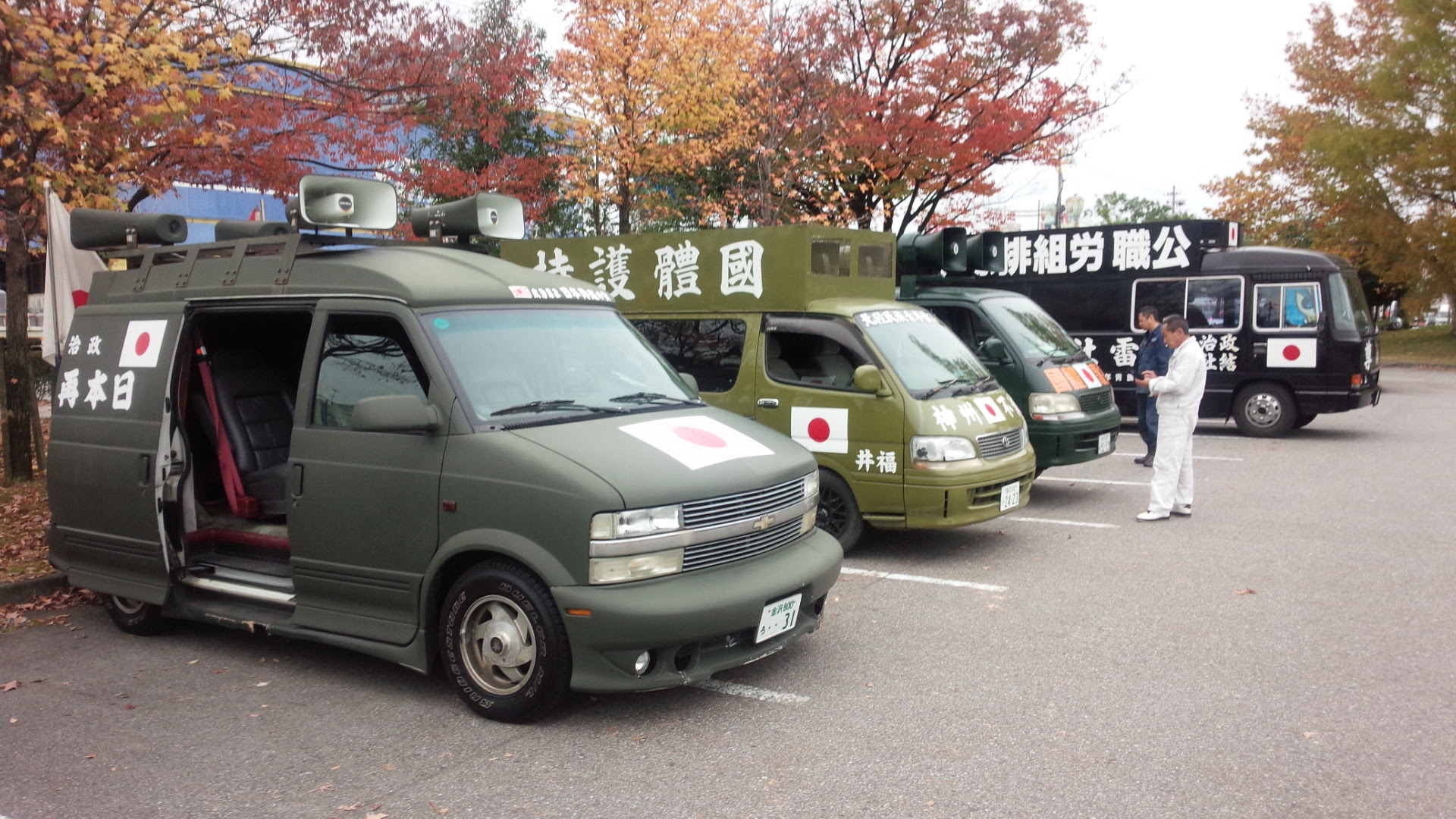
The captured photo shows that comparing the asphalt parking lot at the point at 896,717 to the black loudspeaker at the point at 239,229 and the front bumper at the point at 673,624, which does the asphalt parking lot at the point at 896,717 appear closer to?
the front bumper at the point at 673,624

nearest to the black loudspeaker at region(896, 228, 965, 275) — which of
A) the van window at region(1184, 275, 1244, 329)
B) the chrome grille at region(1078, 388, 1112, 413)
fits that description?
the chrome grille at region(1078, 388, 1112, 413)

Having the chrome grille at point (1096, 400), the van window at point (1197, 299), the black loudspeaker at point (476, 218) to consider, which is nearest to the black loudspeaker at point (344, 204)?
the black loudspeaker at point (476, 218)

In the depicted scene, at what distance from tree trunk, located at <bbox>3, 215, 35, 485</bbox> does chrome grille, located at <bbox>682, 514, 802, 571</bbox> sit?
24.0ft

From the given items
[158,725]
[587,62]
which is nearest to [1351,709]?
[158,725]

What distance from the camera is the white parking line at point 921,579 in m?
6.93

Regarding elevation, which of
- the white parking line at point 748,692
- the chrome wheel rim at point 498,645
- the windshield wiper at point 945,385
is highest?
the windshield wiper at point 945,385

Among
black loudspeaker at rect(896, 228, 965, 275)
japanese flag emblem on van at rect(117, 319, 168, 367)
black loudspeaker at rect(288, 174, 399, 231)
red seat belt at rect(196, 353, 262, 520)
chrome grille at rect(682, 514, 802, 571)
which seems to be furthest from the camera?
black loudspeaker at rect(896, 228, 965, 275)

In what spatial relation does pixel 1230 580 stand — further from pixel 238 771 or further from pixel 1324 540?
pixel 238 771

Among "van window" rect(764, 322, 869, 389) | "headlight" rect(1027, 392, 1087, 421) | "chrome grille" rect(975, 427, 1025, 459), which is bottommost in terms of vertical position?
"chrome grille" rect(975, 427, 1025, 459)

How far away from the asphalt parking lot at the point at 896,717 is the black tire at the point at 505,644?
0.13 m

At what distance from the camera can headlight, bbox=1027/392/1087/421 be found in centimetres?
969

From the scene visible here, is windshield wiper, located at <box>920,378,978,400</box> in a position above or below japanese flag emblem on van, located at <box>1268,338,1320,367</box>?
below

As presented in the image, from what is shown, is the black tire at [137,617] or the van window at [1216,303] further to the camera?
the van window at [1216,303]

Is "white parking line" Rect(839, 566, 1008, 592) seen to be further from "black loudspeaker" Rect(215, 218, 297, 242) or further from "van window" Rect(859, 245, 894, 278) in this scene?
"black loudspeaker" Rect(215, 218, 297, 242)
